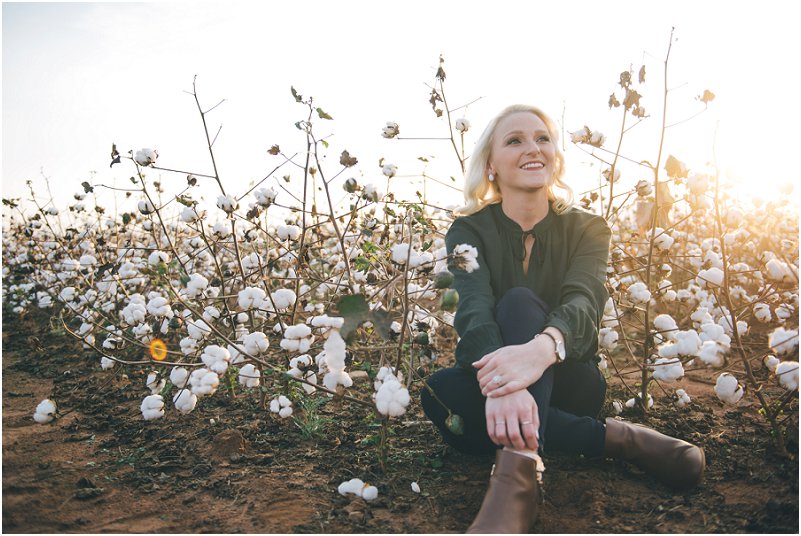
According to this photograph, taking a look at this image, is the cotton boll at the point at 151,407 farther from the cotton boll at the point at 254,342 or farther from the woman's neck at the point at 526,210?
the woman's neck at the point at 526,210

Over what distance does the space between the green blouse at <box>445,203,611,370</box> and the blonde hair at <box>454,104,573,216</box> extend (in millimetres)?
80

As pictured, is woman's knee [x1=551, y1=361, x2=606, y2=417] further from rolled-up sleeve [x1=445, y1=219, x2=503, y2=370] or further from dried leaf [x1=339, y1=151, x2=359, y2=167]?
dried leaf [x1=339, y1=151, x2=359, y2=167]

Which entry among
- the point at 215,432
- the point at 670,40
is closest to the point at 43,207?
the point at 215,432

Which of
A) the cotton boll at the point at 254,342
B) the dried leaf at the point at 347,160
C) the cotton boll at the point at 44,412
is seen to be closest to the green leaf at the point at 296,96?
the dried leaf at the point at 347,160

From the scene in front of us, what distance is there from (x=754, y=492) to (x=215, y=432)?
183 centimetres

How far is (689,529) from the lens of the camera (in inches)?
59.5

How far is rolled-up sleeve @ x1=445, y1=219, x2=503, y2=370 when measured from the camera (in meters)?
1.67

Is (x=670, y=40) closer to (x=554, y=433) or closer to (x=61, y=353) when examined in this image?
(x=554, y=433)

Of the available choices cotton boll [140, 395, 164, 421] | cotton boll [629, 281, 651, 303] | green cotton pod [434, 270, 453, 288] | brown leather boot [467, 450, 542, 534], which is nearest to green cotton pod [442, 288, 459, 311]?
green cotton pod [434, 270, 453, 288]

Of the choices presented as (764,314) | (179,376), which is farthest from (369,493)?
(764,314)

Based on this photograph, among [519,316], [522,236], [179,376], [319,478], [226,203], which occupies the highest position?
[226,203]

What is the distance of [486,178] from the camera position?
221 cm

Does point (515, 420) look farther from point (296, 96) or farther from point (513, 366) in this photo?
point (296, 96)

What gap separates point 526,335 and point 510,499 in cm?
46
